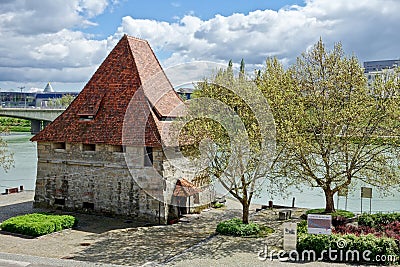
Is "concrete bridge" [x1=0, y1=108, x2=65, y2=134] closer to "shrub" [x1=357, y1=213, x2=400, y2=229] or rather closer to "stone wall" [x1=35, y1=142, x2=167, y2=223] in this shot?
"stone wall" [x1=35, y1=142, x2=167, y2=223]

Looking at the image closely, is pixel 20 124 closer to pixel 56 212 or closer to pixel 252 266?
pixel 56 212

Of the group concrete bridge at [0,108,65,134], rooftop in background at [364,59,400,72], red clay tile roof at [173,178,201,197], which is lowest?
red clay tile roof at [173,178,201,197]

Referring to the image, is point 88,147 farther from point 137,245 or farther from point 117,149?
point 137,245

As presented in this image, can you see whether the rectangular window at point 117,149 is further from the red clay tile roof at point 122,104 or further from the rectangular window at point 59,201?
the rectangular window at point 59,201

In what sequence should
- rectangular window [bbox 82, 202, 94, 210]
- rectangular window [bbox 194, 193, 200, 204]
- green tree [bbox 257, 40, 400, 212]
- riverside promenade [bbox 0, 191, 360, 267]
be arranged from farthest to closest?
rectangular window [bbox 194, 193, 200, 204]
rectangular window [bbox 82, 202, 94, 210]
green tree [bbox 257, 40, 400, 212]
riverside promenade [bbox 0, 191, 360, 267]

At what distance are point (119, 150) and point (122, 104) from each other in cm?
221

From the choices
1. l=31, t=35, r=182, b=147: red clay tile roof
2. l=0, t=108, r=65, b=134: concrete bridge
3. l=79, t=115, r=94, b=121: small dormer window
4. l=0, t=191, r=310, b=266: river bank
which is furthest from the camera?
l=0, t=108, r=65, b=134: concrete bridge

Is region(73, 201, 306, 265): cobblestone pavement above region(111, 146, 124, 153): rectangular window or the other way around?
the other way around

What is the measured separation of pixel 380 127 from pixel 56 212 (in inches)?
587

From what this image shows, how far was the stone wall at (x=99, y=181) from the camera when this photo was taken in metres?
20.8

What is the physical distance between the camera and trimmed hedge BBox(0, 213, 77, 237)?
59.7ft

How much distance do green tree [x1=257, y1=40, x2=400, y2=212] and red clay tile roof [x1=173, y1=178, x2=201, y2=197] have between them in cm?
400
